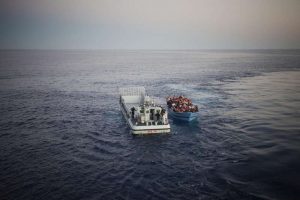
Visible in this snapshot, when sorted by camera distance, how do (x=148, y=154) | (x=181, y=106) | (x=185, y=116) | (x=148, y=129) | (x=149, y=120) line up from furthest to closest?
(x=181, y=106) < (x=185, y=116) < (x=149, y=120) < (x=148, y=129) < (x=148, y=154)

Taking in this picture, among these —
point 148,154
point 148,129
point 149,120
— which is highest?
point 149,120

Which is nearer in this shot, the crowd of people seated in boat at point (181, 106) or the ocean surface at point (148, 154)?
the ocean surface at point (148, 154)

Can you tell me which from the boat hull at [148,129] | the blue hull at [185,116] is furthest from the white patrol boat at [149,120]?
the blue hull at [185,116]

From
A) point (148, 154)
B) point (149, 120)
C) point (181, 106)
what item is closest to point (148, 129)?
point (149, 120)

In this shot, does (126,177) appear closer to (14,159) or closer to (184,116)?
(14,159)

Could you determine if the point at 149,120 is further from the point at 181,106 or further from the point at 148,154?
the point at 181,106

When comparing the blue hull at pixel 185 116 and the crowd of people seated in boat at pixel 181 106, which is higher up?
the crowd of people seated in boat at pixel 181 106

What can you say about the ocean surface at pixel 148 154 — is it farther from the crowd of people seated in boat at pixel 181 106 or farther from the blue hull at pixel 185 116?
the crowd of people seated in boat at pixel 181 106

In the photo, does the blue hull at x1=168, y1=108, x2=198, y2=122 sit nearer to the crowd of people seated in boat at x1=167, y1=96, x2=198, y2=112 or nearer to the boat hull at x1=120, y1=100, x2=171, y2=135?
the crowd of people seated in boat at x1=167, y1=96, x2=198, y2=112

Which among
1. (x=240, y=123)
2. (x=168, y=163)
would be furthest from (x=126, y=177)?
(x=240, y=123)

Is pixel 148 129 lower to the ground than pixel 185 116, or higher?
higher

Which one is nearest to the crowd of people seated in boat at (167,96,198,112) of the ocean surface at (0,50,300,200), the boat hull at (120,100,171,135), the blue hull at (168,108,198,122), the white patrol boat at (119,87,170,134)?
the blue hull at (168,108,198,122)
